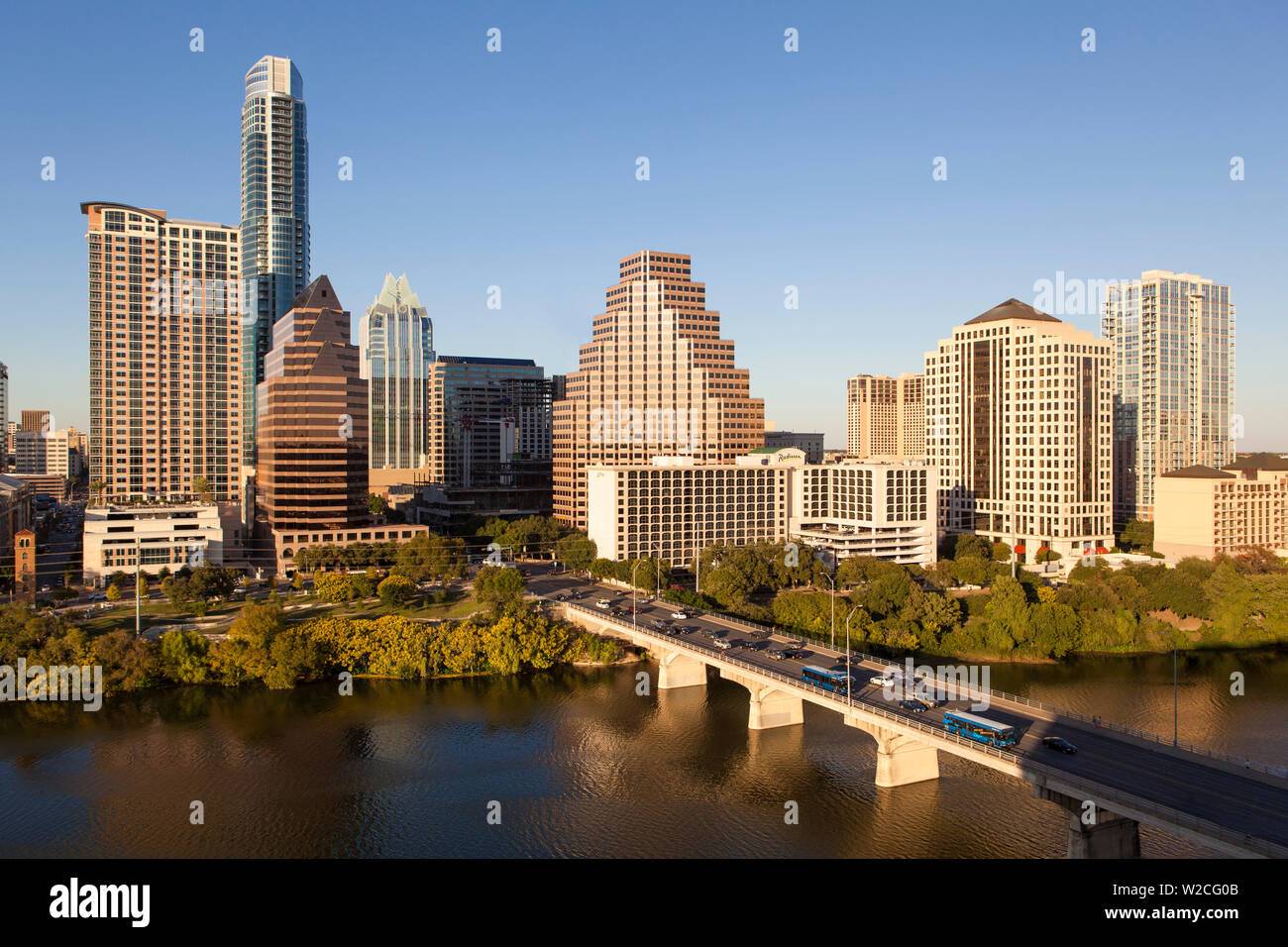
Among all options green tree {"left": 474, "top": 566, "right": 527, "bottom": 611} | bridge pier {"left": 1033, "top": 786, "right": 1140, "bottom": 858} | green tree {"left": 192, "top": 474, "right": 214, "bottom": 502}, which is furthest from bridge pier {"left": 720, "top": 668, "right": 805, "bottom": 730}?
green tree {"left": 192, "top": 474, "right": 214, "bottom": 502}

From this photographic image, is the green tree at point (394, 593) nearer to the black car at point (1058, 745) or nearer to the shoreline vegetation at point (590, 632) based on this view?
the shoreline vegetation at point (590, 632)

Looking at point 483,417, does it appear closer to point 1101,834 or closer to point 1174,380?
point 1174,380

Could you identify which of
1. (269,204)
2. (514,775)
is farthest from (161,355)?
(514,775)

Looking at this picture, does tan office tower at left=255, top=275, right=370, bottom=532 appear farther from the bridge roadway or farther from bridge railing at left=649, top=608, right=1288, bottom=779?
bridge railing at left=649, top=608, right=1288, bottom=779

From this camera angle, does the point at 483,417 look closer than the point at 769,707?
No

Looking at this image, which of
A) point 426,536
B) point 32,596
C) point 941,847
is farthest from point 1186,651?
point 32,596

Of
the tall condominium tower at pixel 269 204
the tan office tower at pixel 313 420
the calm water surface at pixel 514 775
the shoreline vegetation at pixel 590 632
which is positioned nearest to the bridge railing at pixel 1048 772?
the calm water surface at pixel 514 775

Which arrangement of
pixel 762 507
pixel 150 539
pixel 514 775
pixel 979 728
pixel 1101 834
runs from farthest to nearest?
pixel 762 507 → pixel 150 539 → pixel 514 775 → pixel 979 728 → pixel 1101 834

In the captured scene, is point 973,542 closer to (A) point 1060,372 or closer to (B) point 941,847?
(A) point 1060,372
